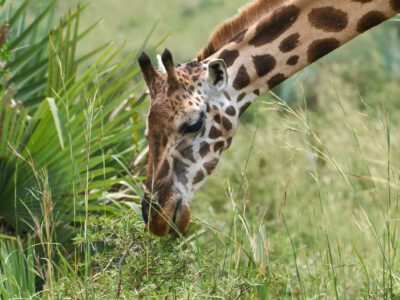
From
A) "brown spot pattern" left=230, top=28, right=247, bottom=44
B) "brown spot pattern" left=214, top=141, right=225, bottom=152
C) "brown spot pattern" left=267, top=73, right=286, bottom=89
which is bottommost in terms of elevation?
"brown spot pattern" left=214, top=141, right=225, bottom=152

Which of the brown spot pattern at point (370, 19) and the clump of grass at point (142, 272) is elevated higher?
the brown spot pattern at point (370, 19)

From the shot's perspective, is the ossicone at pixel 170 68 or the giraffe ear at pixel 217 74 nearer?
the ossicone at pixel 170 68

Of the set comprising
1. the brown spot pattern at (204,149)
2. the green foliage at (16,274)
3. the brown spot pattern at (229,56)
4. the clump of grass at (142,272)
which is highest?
the brown spot pattern at (229,56)

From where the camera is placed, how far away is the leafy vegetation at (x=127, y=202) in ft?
10.7

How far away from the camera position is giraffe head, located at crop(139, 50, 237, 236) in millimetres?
3438

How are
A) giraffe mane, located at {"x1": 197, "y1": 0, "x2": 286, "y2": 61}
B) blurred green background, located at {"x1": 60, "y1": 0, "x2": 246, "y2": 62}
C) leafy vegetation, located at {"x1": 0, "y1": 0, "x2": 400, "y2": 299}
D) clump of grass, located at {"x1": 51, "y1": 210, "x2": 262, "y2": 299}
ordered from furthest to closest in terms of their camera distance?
1. blurred green background, located at {"x1": 60, "y1": 0, "x2": 246, "y2": 62}
2. giraffe mane, located at {"x1": 197, "y1": 0, "x2": 286, "y2": 61}
3. leafy vegetation, located at {"x1": 0, "y1": 0, "x2": 400, "y2": 299}
4. clump of grass, located at {"x1": 51, "y1": 210, "x2": 262, "y2": 299}

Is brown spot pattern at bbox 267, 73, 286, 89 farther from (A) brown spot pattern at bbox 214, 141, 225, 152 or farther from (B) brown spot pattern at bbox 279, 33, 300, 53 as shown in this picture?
(A) brown spot pattern at bbox 214, 141, 225, 152

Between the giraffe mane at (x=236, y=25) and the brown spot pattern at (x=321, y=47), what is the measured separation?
295 mm

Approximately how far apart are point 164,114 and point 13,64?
5.86 ft

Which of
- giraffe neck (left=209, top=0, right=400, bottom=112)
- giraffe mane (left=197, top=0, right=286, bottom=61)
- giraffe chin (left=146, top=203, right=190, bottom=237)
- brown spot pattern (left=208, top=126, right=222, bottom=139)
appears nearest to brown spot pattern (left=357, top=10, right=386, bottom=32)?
giraffe neck (left=209, top=0, right=400, bottom=112)

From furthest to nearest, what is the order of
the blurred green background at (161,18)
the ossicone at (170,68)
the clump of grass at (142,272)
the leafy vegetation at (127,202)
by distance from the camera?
the blurred green background at (161,18) < the ossicone at (170,68) < the leafy vegetation at (127,202) < the clump of grass at (142,272)

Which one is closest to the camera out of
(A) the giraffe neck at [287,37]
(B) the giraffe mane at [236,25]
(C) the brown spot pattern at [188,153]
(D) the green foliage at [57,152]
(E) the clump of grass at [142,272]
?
(E) the clump of grass at [142,272]

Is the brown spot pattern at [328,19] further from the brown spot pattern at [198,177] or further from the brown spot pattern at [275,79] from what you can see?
the brown spot pattern at [198,177]

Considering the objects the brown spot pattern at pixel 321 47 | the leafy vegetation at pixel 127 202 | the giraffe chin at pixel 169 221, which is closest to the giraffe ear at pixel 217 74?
the leafy vegetation at pixel 127 202
